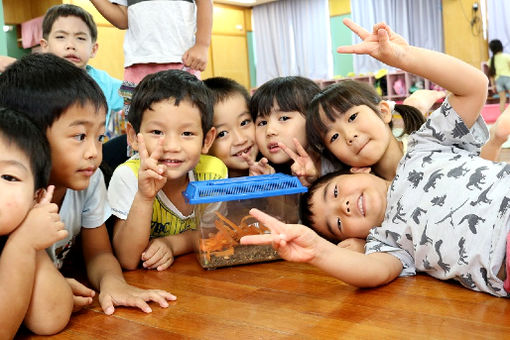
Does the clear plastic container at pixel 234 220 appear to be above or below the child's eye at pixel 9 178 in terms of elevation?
below

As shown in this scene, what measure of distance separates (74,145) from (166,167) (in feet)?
0.92

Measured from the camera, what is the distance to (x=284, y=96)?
1.70 m

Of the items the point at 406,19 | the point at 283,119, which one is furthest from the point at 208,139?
the point at 406,19

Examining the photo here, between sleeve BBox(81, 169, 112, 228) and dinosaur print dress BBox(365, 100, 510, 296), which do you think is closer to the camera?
dinosaur print dress BBox(365, 100, 510, 296)

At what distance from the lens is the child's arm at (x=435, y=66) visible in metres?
1.18

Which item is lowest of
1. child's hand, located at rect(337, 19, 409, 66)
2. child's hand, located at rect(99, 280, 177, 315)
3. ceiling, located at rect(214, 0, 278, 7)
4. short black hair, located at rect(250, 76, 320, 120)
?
child's hand, located at rect(99, 280, 177, 315)

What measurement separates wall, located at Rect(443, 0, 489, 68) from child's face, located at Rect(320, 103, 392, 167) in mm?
6165

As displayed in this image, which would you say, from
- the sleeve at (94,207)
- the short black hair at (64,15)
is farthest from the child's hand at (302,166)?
the short black hair at (64,15)

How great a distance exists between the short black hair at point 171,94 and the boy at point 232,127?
0.15 m

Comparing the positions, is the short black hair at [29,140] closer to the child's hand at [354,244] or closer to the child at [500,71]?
the child's hand at [354,244]

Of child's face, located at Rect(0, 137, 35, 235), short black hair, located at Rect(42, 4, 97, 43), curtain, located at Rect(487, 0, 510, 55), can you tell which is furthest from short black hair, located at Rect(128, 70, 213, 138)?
curtain, located at Rect(487, 0, 510, 55)

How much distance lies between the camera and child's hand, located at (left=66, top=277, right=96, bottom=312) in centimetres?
103

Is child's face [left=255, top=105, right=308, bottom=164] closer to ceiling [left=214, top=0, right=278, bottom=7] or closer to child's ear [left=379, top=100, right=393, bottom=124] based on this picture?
child's ear [left=379, top=100, right=393, bottom=124]

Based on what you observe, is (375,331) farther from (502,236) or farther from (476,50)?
(476,50)
